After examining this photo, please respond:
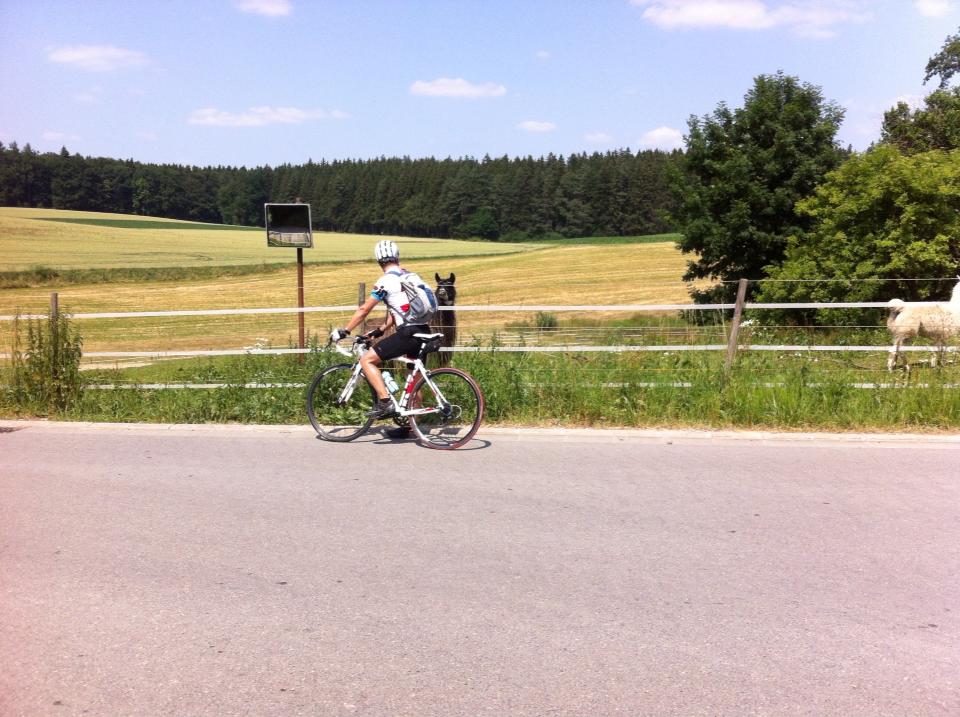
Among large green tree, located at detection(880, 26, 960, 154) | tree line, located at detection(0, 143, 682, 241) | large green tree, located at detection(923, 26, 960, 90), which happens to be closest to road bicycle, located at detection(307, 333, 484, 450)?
large green tree, located at detection(880, 26, 960, 154)

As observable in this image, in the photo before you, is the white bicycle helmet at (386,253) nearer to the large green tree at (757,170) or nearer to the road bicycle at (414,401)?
the road bicycle at (414,401)

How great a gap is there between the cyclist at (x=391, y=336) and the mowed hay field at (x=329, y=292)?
45.6 ft

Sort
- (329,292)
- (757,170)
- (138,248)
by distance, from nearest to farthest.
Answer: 1. (757,170)
2. (329,292)
3. (138,248)

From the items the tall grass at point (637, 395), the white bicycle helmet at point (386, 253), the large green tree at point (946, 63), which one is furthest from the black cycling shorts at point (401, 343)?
the large green tree at point (946, 63)

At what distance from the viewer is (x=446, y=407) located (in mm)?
8133

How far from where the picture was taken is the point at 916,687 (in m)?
3.54

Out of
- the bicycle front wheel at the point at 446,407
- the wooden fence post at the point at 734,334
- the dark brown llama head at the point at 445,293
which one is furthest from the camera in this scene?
the dark brown llama head at the point at 445,293

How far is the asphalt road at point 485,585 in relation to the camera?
140 inches

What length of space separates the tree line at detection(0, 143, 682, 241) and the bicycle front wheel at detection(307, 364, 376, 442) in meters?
105

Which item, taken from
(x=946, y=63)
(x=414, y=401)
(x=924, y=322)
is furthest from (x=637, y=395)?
(x=946, y=63)

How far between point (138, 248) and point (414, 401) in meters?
58.4

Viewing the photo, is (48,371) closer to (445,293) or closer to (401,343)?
(445,293)

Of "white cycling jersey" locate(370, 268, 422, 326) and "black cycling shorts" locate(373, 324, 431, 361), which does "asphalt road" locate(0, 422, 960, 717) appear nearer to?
"black cycling shorts" locate(373, 324, 431, 361)

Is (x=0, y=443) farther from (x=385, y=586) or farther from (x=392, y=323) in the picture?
(x=385, y=586)
